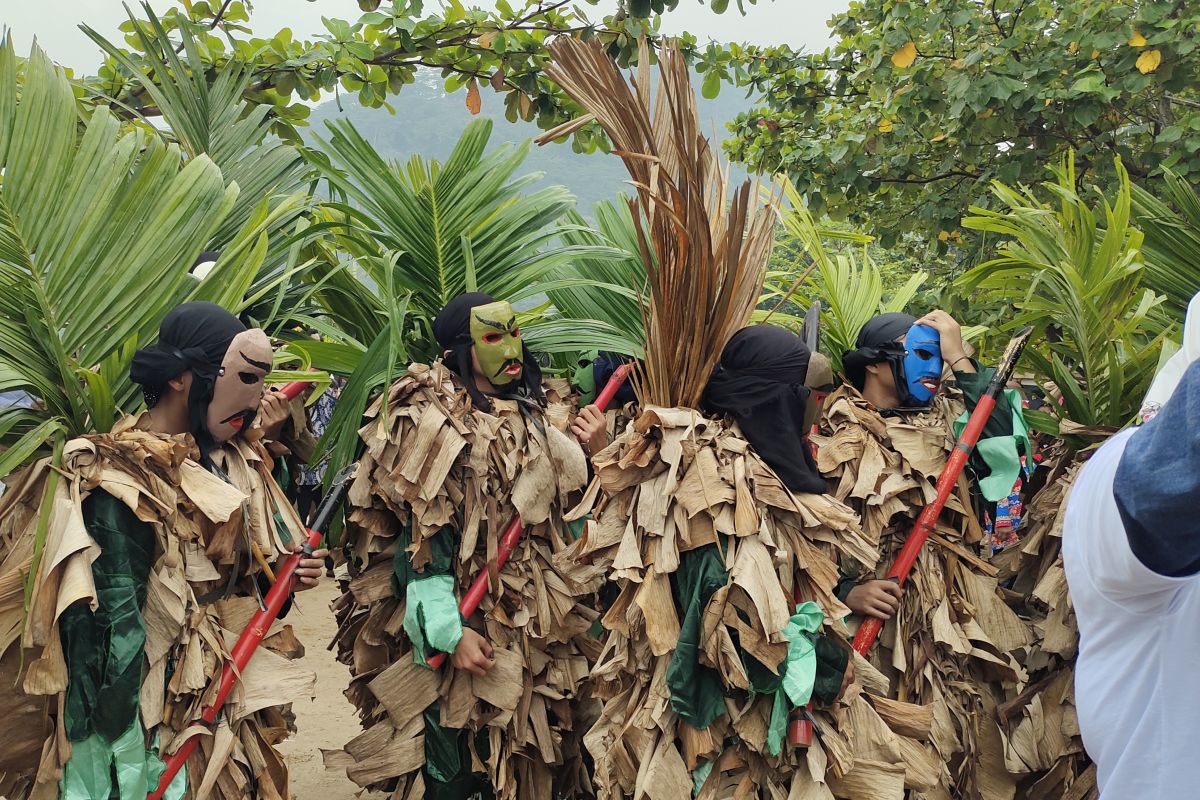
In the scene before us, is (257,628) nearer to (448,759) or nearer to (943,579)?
(448,759)

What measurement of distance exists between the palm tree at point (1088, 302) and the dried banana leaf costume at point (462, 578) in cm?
166

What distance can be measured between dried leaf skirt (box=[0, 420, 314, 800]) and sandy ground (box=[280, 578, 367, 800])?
434 millimetres

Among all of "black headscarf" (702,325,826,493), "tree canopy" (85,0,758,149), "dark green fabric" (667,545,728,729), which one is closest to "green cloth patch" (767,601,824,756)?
"dark green fabric" (667,545,728,729)

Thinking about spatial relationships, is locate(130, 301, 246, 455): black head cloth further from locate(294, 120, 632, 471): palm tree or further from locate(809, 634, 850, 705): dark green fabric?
locate(809, 634, 850, 705): dark green fabric

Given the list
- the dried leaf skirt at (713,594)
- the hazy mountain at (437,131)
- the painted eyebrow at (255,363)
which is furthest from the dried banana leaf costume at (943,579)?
the hazy mountain at (437,131)

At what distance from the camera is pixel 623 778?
2842 mm

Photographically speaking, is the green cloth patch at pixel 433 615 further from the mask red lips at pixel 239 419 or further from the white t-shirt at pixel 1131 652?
the white t-shirt at pixel 1131 652

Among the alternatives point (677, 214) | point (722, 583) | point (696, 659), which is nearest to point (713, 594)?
point (722, 583)

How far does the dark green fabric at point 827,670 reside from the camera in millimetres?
2744

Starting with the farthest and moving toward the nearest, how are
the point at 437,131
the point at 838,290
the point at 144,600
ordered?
the point at 437,131, the point at 838,290, the point at 144,600

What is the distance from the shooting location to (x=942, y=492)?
3.40m

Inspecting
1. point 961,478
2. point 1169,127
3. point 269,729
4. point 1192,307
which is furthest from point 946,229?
point 1192,307

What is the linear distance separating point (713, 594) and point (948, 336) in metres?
1.45

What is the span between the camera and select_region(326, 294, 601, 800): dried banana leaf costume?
11.0ft
